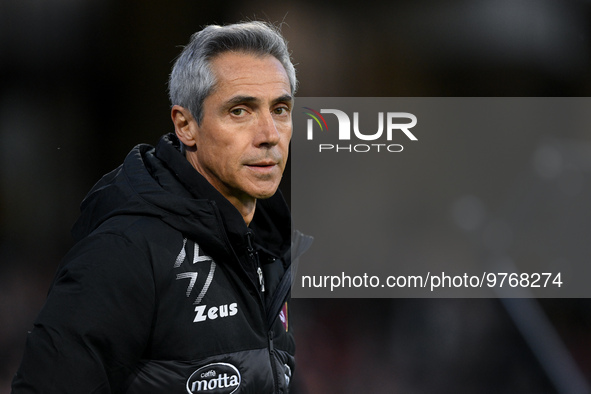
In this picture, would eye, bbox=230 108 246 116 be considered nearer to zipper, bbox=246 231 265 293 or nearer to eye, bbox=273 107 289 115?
eye, bbox=273 107 289 115

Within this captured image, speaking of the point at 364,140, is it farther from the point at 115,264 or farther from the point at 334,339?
the point at 115,264

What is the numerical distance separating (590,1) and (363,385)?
1.83 meters

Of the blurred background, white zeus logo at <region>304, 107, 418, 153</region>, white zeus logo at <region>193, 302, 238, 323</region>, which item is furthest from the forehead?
white zeus logo at <region>304, 107, 418, 153</region>

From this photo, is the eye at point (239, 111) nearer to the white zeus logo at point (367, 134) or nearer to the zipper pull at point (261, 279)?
the zipper pull at point (261, 279)

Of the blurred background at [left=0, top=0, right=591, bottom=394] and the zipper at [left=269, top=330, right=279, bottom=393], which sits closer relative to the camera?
the zipper at [left=269, top=330, right=279, bottom=393]

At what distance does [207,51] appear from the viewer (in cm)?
121

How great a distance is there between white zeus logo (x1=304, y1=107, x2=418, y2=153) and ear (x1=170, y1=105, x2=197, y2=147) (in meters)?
1.33

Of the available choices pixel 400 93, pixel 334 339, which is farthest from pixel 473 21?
pixel 334 339

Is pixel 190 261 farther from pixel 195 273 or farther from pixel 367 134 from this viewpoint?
pixel 367 134

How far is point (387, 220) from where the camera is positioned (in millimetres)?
2514

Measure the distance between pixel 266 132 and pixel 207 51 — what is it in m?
0.20

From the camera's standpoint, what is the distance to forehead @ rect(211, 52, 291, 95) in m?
1.19

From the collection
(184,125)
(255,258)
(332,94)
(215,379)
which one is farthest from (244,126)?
(332,94)

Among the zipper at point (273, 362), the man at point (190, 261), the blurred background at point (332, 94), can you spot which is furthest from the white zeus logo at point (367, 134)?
the zipper at point (273, 362)
